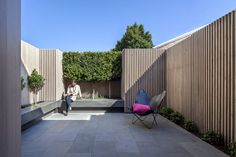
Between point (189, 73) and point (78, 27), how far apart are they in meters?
9.26

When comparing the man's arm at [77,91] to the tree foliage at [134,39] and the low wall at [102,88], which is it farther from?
the tree foliage at [134,39]

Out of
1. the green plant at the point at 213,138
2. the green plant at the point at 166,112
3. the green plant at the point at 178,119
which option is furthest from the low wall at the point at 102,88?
the green plant at the point at 213,138

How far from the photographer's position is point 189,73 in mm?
6016

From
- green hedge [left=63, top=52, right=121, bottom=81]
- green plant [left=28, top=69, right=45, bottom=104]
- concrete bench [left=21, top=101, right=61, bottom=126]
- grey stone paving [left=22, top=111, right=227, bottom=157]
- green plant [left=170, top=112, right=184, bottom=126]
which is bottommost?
grey stone paving [left=22, top=111, right=227, bottom=157]

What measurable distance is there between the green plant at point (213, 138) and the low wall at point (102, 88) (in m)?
6.02

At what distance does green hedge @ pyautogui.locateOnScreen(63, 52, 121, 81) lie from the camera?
977cm

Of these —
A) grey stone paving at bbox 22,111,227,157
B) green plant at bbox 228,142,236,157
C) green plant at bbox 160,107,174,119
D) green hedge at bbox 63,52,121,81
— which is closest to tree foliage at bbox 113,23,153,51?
green hedge at bbox 63,52,121,81

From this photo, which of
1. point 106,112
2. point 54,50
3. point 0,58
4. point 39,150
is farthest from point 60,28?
point 0,58

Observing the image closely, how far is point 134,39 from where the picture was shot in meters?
22.6

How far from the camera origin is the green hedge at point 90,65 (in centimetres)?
977

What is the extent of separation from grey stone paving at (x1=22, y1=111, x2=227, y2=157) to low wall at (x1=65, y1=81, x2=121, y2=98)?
3.79 m

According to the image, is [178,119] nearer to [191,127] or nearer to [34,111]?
[191,127]

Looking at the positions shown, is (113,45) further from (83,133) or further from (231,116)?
(231,116)

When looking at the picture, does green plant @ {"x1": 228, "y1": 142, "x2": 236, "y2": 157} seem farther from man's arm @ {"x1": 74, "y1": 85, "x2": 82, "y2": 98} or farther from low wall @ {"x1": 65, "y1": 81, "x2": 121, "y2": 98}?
low wall @ {"x1": 65, "y1": 81, "x2": 121, "y2": 98}
